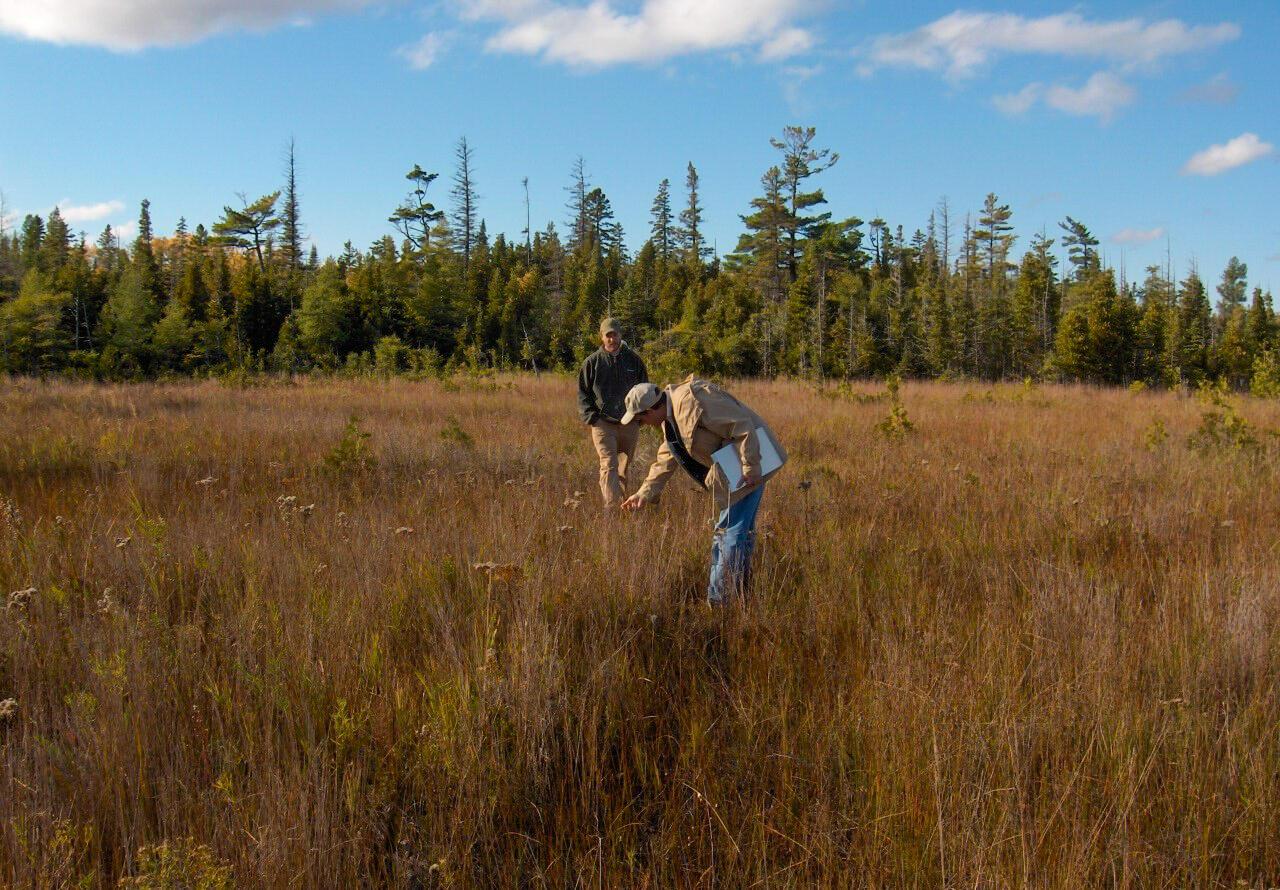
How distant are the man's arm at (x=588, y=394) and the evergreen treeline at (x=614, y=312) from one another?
1699 cm

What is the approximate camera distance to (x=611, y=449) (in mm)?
6906

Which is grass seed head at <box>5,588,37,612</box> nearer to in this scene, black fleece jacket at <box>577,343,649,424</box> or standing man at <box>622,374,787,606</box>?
standing man at <box>622,374,787,606</box>

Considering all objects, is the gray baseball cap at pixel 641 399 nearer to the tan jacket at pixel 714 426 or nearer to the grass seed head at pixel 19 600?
the tan jacket at pixel 714 426

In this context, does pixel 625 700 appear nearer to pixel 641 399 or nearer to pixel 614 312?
pixel 641 399

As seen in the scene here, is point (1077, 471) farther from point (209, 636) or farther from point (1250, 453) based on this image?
point (209, 636)

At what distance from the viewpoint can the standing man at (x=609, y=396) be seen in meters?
6.89

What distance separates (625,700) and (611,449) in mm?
4094

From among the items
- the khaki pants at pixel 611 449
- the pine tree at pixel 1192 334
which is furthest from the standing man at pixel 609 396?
the pine tree at pixel 1192 334

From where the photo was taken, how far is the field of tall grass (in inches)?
84.1

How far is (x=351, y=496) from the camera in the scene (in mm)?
6258

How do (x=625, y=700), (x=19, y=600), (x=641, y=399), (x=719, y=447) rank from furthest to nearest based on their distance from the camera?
A: (x=719, y=447), (x=641, y=399), (x=19, y=600), (x=625, y=700)

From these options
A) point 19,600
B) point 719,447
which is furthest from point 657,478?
point 19,600

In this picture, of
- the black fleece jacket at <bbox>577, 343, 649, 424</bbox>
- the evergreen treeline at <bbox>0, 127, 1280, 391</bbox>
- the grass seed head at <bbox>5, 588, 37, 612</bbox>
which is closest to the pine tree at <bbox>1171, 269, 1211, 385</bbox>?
the evergreen treeline at <bbox>0, 127, 1280, 391</bbox>

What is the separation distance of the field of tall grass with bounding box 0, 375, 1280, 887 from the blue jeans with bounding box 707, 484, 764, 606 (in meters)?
0.17
